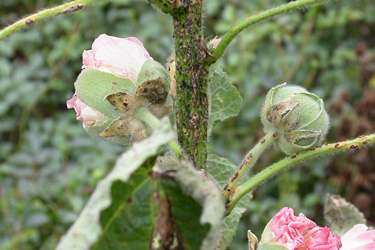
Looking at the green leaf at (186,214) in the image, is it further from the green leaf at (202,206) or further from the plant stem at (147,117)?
the plant stem at (147,117)

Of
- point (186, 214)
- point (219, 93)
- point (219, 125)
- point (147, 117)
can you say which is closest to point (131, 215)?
point (186, 214)

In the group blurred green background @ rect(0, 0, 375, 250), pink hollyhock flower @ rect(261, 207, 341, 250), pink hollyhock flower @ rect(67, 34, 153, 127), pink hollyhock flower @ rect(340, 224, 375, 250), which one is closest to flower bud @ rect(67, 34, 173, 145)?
pink hollyhock flower @ rect(67, 34, 153, 127)

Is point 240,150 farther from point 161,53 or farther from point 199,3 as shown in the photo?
point 199,3

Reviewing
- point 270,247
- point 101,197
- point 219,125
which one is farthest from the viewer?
point 219,125

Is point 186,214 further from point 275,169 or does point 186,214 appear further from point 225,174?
point 225,174

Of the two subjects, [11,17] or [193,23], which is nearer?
[193,23]

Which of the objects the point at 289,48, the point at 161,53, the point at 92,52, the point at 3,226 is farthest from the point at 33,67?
the point at 92,52
